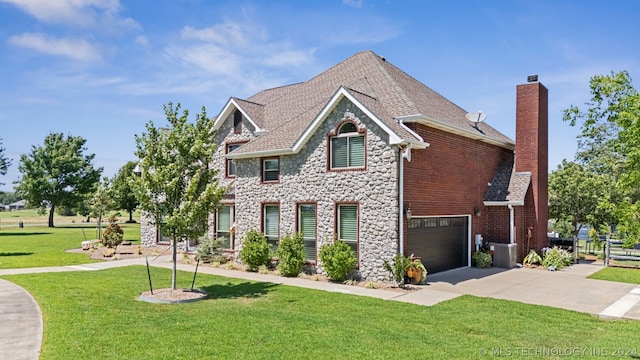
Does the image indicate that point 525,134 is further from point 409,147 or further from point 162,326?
point 162,326

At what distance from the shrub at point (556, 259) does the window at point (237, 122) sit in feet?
48.2

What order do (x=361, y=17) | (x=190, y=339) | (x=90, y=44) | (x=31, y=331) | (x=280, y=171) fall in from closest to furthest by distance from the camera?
Answer: (x=190, y=339), (x=31, y=331), (x=361, y=17), (x=90, y=44), (x=280, y=171)

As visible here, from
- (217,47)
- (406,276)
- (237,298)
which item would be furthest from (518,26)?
(237,298)

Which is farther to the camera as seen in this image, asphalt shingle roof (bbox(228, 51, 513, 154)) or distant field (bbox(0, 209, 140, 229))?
distant field (bbox(0, 209, 140, 229))

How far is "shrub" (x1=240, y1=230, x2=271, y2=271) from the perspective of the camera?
1781cm

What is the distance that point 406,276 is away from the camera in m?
14.9

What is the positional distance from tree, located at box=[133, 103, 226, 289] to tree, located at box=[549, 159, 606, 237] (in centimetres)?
1913

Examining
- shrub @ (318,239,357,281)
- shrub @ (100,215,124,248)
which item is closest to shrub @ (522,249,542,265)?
shrub @ (318,239,357,281)

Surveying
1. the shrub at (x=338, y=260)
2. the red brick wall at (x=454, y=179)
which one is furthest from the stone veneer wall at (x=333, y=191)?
the red brick wall at (x=454, y=179)

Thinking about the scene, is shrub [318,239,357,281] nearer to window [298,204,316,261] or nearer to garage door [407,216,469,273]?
window [298,204,316,261]

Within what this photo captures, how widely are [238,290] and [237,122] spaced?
9.92m

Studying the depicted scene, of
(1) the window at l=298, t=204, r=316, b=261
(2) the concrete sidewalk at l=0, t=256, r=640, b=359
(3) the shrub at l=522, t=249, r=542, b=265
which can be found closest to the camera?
(2) the concrete sidewalk at l=0, t=256, r=640, b=359

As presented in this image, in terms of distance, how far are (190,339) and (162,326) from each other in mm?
1270

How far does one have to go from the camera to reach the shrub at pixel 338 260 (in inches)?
604
